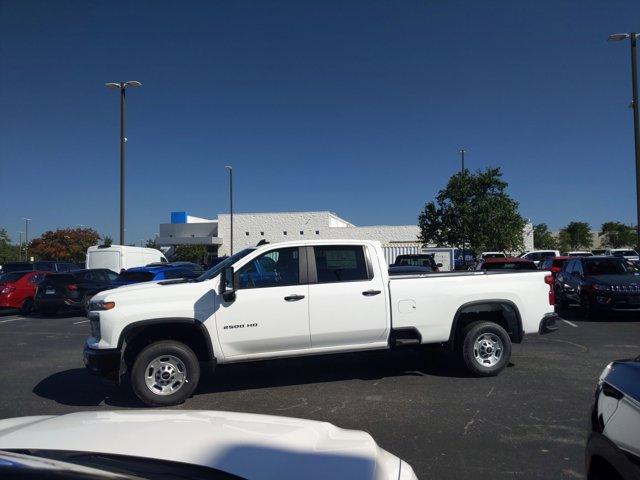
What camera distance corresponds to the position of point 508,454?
4.59 meters

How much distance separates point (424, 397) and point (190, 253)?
43.7 meters

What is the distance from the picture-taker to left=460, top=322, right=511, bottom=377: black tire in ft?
23.9

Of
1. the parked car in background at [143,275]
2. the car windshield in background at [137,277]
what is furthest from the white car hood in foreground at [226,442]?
the car windshield in background at [137,277]

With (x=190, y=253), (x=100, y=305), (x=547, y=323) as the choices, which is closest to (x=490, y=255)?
(x=547, y=323)

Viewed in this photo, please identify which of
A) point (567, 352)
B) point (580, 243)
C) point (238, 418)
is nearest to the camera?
point (238, 418)

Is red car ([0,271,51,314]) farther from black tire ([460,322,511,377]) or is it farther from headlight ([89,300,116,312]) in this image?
black tire ([460,322,511,377])

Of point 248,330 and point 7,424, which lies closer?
point 7,424

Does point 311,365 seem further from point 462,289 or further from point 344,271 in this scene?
point 462,289

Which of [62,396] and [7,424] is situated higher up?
[7,424]

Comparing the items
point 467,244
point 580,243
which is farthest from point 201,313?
point 580,243

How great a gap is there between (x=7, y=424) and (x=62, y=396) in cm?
478

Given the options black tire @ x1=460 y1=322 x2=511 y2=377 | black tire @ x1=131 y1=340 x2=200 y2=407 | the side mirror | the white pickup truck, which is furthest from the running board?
black tire @ x1=131 y1=340 x2=200 y2=407

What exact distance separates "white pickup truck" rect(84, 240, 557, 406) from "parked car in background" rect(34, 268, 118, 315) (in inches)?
422

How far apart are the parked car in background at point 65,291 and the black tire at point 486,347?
1222 cm
